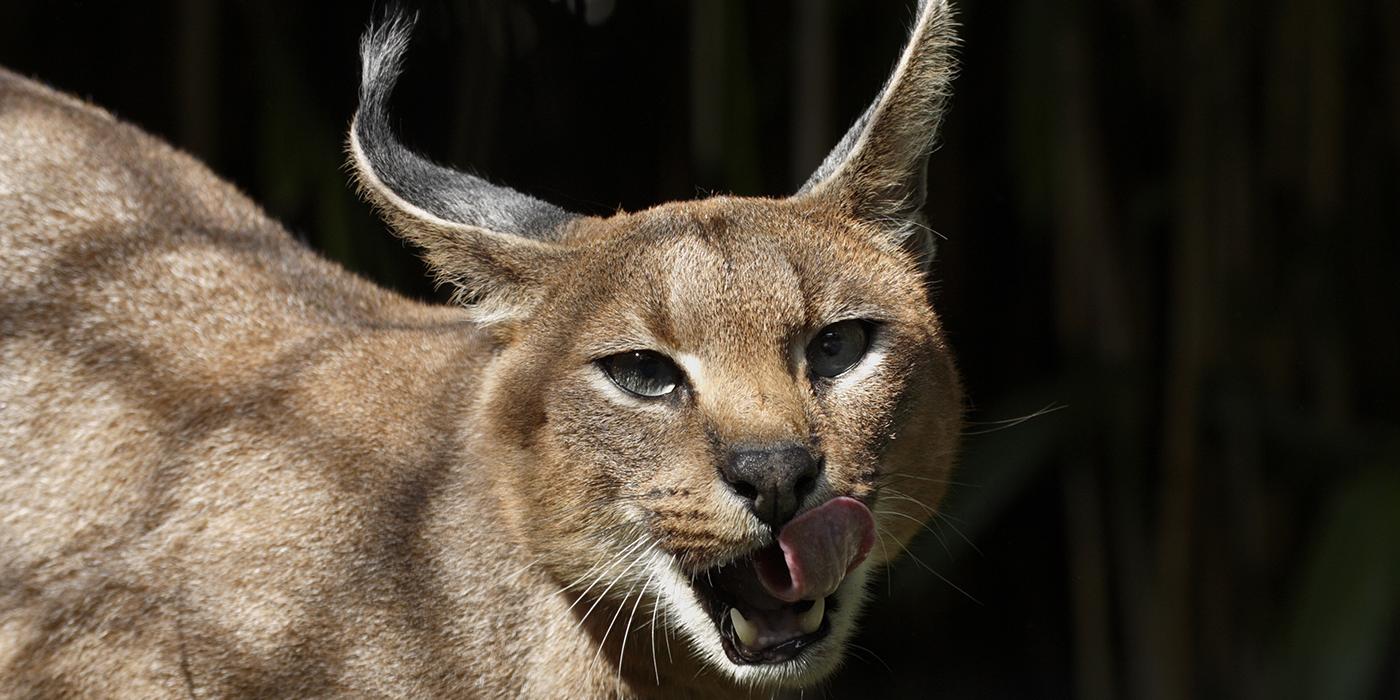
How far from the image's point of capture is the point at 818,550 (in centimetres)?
307

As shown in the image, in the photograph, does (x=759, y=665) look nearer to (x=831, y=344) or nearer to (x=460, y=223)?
(x=831, y=344)

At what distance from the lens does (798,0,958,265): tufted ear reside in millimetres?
3664

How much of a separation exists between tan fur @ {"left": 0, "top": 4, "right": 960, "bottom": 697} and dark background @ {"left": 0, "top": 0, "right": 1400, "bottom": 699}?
7.99 feet

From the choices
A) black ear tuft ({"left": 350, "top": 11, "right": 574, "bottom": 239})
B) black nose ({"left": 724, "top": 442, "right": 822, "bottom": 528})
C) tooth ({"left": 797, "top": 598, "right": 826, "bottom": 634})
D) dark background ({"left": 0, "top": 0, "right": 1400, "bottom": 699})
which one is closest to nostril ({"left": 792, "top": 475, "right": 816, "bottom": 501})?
black nose ({"left": 724, "top": 442, "right": 822, "bottom": 528})

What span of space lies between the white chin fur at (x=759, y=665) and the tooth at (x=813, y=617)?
0.12 feet

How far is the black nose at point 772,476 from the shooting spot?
9.92ft

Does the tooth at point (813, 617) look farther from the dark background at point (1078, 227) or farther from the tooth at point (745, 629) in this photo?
the dark background at point (1078, 227)

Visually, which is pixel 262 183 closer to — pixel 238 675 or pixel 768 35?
pixel 768 35

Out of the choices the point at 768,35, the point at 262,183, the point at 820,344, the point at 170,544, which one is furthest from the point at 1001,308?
the point at 170,544

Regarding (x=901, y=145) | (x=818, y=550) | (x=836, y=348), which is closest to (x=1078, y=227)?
(x=901, y=145)

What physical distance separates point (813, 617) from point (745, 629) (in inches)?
5.6

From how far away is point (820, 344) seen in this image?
135 inches

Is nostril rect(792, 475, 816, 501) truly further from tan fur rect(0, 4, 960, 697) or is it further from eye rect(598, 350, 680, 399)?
eye rect(598, 350, 680, 399)

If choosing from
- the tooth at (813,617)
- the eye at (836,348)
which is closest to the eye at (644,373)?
the eye at (836,348)
